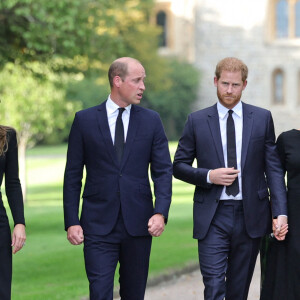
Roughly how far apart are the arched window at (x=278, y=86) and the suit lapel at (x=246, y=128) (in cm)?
5150

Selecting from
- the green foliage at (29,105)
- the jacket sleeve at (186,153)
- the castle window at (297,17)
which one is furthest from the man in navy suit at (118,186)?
the castle window at (297,17)

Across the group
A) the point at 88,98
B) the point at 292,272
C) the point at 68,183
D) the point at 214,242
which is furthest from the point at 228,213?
the point at 88,98

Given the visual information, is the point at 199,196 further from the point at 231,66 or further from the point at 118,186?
the point at 231,66

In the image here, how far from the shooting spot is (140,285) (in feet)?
20.8

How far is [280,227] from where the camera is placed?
6320mm

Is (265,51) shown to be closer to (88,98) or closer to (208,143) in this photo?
(88,98)

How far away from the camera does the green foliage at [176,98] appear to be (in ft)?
187

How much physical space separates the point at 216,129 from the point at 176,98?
169ft

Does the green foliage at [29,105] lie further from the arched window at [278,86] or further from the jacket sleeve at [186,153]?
the arched window at [278,86]

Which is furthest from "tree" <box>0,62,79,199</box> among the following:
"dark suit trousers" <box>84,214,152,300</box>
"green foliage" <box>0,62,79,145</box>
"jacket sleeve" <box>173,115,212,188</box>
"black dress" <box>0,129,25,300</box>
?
"black dress" <box>0,129,25,300</box>

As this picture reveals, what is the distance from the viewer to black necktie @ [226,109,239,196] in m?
6.32

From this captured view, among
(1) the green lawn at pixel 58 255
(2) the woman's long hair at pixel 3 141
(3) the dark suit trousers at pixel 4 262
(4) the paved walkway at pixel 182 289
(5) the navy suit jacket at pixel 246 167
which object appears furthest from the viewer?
(1) the green lawn at pixel 58 255

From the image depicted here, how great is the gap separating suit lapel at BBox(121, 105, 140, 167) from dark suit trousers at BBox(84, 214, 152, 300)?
41 cm

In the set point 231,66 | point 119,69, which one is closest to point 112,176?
point 119,69
